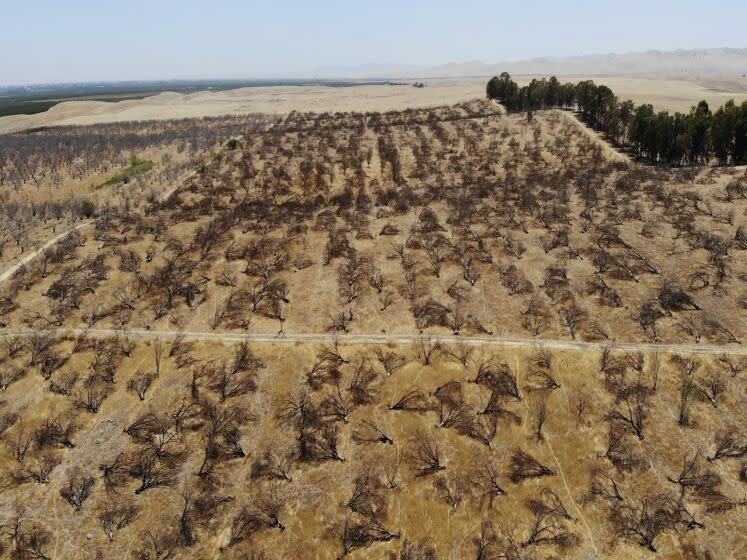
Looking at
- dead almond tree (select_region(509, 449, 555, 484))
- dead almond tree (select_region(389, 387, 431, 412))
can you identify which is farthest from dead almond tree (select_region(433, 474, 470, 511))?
dead almond tree (select_region(389, 387, 431, 412))

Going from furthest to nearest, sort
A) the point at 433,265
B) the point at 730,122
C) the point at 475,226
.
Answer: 1. the point at 730,122
2. the point at 475,226
3. the point at 433,265

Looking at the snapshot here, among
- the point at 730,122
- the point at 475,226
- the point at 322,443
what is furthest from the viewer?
the point at 730,122

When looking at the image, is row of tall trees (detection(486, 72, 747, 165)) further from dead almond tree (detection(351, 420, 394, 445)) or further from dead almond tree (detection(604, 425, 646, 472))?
dead almond tree (detection(351, 420, 394, 445))

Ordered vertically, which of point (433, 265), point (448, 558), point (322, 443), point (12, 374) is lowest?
point (448, 558)

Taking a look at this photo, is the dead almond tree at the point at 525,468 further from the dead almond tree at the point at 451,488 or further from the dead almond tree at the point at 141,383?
the dead almond tree at the point at 141,383

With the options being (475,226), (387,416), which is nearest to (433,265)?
(475,226)

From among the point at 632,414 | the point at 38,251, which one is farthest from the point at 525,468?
the point at 38,251

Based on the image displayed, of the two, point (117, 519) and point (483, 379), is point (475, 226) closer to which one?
point (483, 379)

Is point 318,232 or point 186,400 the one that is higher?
point 318,232
